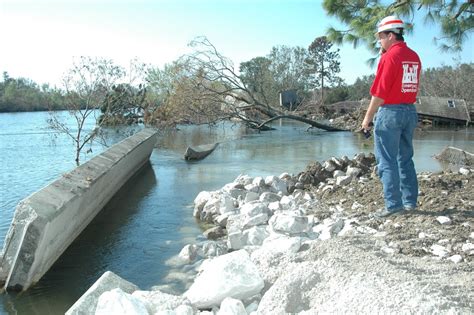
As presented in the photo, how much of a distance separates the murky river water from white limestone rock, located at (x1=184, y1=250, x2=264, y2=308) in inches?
49.2

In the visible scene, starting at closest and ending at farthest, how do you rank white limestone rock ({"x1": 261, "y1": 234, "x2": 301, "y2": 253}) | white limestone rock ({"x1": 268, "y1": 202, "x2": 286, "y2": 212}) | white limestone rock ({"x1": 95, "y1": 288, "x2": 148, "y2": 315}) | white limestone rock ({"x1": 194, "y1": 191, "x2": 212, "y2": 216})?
white limestone rock ({"x1": 95, "y1": 288, "x2": 148, "y2": 315}), white limestone rock ({"x1": 261, "y1": 234, "x2": 301, "y2": 253}), white limestone rock ({"x1": 268, "y1": 202, "x2": 286, "y2": 212}), white limestone rock ({"x1": 194, "y1": 191, "x2": 212, "y2": 216})

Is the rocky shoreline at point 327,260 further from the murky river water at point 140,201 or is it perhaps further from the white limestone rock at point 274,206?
the murky river water at point 140,201

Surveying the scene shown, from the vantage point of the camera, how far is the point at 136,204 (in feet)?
28.9

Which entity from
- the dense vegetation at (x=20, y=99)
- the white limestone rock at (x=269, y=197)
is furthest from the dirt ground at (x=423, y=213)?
the dense vegetation at (x=20, y=99)

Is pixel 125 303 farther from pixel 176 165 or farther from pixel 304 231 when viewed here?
pixel 176 165

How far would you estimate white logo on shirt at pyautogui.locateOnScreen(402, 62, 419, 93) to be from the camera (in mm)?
4953

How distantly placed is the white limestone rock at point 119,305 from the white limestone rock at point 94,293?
0.23 metres

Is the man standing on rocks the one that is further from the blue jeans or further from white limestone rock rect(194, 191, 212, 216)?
white limestone rock rect(194, 191, 212, 216)

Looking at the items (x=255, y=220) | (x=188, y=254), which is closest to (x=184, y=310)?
(x=188, y=254)

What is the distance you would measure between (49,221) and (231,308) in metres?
2.64

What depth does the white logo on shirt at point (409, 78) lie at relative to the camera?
495 cm

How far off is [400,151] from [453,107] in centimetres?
3194

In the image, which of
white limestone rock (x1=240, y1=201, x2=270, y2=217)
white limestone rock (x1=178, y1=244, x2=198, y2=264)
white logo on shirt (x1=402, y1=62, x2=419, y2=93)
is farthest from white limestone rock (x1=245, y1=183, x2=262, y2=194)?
white logo on shirt (x1=402, y1=62, x2=419, y2=93)

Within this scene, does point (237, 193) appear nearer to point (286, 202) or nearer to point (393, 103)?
point (286, 202)
